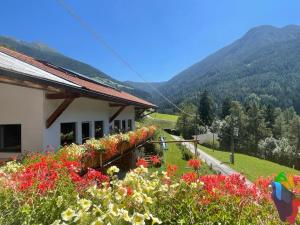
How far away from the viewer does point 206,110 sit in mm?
102625

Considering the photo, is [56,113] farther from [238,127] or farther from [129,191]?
[238,127]

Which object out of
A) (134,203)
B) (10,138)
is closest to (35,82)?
(10,138)

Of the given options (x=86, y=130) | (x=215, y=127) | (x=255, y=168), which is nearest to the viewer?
(x=86, y=130)

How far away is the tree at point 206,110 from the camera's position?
3991 inches

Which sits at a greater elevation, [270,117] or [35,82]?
[35,82]

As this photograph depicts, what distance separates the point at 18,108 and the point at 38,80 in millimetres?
2505

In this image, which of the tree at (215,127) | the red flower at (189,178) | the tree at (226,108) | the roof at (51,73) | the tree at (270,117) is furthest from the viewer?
the tree at (226,108)

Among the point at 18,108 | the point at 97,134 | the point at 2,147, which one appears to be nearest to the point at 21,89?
the point at 18,108

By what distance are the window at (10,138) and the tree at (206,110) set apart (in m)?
91.6

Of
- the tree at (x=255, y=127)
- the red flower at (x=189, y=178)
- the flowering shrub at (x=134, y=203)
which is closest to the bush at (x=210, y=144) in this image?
the tree at (x=255, y=127)

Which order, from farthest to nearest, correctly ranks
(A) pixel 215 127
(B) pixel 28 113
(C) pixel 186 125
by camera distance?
1. (C) pixel 186 125
2. (A) pixel 215 127
3. (B) pixel 28 113

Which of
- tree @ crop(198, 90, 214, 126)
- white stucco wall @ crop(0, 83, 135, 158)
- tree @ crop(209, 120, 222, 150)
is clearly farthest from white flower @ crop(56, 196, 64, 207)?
tree @ crop(198, 90, 214, 126)

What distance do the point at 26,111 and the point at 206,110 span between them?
9400 cm

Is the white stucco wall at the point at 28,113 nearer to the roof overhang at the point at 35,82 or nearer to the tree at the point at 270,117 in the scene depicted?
the roof overhang at the point at 35,82
